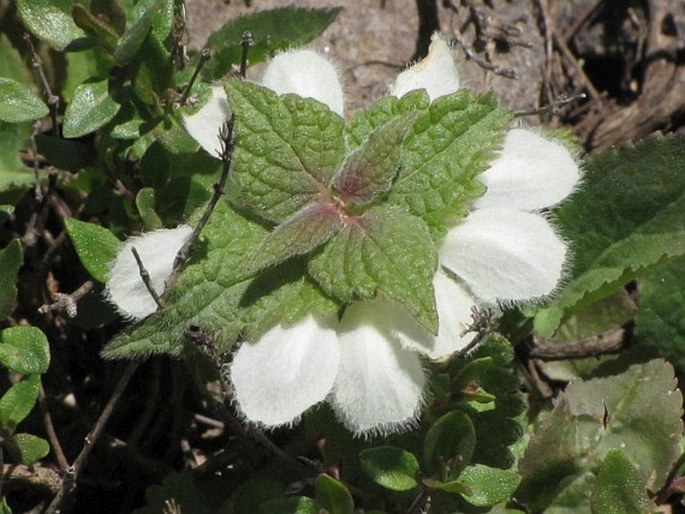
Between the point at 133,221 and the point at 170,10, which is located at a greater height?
the point at 170,10

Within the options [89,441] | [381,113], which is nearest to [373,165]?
[381,113]

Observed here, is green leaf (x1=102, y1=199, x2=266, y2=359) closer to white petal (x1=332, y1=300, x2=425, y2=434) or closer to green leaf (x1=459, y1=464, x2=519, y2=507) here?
white petal (x1=332, y1=300, x2=425, y2=434)

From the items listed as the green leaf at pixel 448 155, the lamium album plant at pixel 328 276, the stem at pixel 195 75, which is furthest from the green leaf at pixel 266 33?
the green leaf at pixel 448 155

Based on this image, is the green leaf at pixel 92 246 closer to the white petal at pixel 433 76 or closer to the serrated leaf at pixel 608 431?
the white petal at pixel 433 76

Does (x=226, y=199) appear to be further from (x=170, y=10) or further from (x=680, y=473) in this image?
(x=680, y=473)

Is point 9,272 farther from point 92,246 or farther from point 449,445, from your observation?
point 449,445

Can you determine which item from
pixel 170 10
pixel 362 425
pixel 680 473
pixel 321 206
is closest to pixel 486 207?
pixel 321 206
